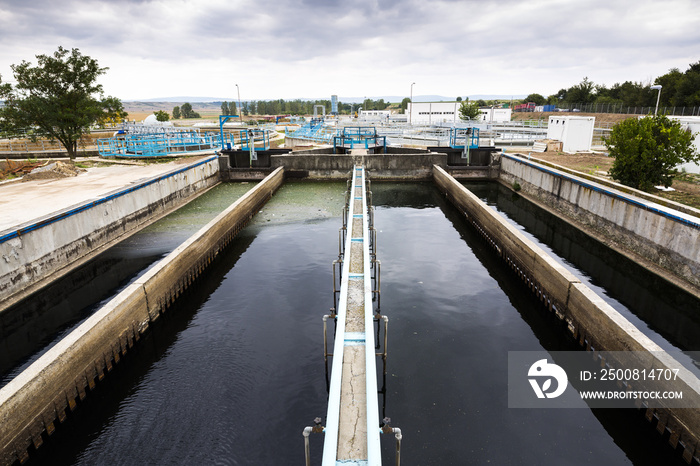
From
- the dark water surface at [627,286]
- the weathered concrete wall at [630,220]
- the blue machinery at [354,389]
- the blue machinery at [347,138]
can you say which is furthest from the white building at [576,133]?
the blue machinery at [354,389]

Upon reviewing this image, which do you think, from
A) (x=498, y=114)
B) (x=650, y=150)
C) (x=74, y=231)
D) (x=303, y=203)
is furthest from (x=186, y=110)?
(x=650, y=150)

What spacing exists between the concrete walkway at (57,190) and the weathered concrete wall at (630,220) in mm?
19625

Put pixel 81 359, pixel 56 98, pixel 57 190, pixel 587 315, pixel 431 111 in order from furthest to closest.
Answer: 1. pixel 431 111
2. pixel 56 98
3. pixel 57 190
4. pixel 587 315
5. pixel 81 359

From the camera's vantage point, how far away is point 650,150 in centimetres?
1541

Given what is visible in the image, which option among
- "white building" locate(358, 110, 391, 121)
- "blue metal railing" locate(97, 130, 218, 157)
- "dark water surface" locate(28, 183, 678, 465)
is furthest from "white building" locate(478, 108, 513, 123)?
"dark water surface" locate(28, 183, 678, 465)

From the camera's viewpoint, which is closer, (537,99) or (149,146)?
(149,146)

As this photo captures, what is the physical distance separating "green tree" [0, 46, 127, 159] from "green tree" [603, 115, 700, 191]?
108 ft

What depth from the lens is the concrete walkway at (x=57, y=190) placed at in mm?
14141

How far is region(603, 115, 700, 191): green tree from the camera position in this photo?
1513 centimetres

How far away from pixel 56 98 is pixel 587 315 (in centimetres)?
3398

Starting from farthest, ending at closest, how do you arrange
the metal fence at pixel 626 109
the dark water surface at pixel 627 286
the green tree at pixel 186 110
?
the green tree at pixel 186 110, the metal fence at pixel 626 109, the dark water surface at pixel 627 286

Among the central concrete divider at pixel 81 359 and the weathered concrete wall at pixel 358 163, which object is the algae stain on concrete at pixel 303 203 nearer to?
the weathered concrete wall at pixel 358 163

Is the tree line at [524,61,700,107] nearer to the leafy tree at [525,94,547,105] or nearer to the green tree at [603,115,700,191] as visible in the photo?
the leafy tree at [525,94,547,105]

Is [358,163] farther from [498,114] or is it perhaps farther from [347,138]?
[498,114]
